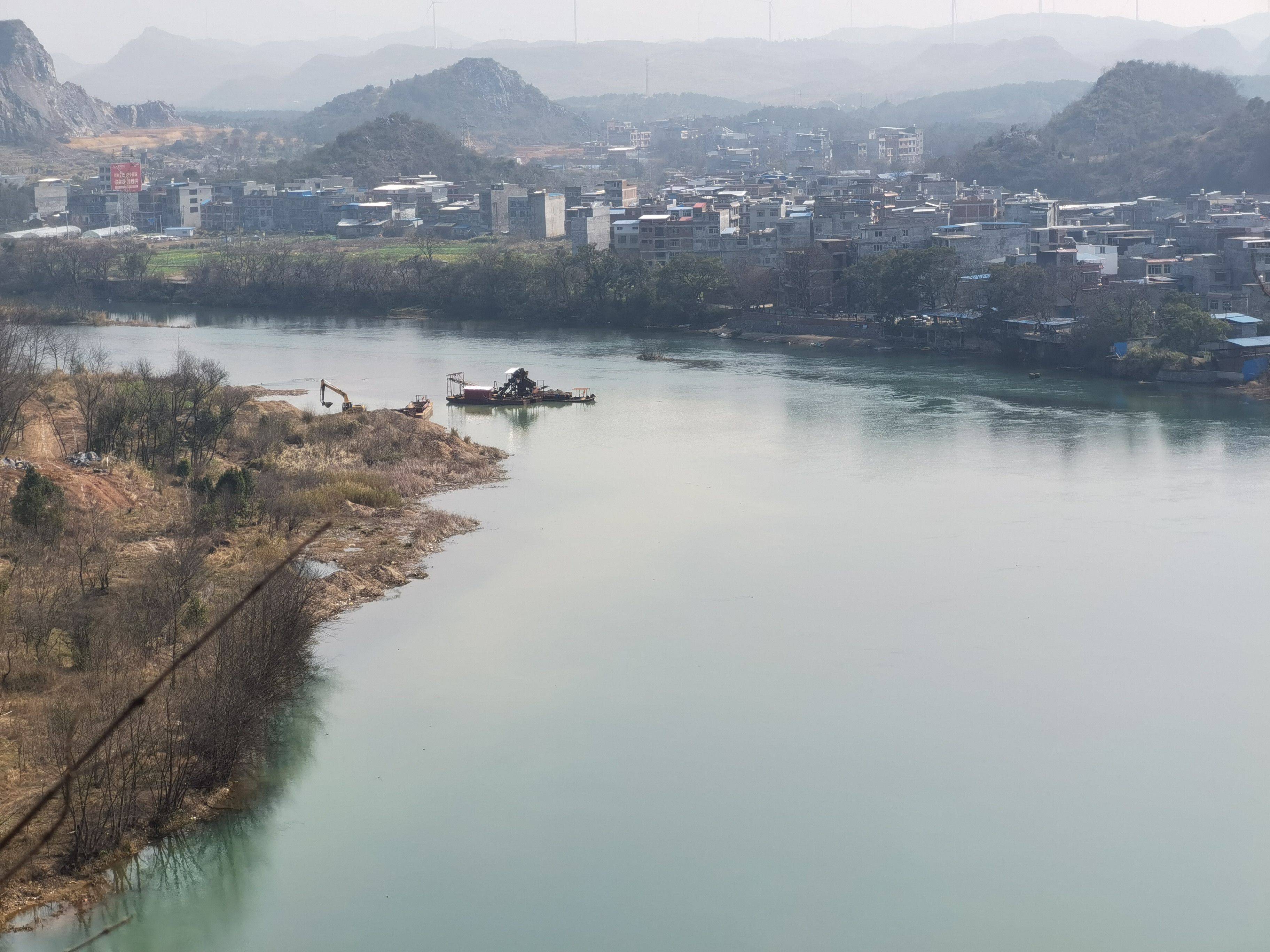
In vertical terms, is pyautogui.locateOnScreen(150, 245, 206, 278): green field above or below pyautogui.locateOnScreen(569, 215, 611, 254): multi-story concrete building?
below

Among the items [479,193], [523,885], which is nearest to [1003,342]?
[523,885]

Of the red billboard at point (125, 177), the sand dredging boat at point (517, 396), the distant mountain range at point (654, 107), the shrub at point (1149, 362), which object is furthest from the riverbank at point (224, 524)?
the distant mountain range at point (654, 107)

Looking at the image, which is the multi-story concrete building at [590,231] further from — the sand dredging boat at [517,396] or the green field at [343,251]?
the sand dredging boat at [517,396]

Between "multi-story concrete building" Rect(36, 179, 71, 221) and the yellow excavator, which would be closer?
the yellow excavator

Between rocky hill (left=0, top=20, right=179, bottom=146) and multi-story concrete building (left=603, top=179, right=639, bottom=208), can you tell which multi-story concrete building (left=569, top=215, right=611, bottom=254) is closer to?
multi-story concrete building (left=603, top=179, right=639, bottom=208)

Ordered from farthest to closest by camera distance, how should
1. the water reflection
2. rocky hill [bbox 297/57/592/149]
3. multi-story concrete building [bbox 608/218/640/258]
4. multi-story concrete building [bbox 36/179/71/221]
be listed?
rocky hill [bbox 297/57/592/149], multi-story concrete building [bbox 36/179/71/221], multi-story concrete building [bbox 608/218/640/258], the water reflection

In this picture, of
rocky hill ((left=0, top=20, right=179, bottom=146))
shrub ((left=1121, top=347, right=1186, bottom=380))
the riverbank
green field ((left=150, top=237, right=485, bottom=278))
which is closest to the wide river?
the riverbank

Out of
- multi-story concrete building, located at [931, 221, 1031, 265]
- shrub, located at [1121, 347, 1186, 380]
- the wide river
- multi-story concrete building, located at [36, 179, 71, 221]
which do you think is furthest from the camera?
multi-story concrete building, located at [36, 179, 71, 221]
